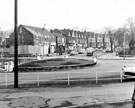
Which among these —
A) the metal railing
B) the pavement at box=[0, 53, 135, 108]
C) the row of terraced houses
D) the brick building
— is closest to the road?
the metal railing

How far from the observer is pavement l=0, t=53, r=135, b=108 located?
973cm

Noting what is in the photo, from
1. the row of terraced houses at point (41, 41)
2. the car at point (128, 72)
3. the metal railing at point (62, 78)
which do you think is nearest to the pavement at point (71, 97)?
the metal railing at point (62, 78)

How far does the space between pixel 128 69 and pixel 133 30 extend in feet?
224

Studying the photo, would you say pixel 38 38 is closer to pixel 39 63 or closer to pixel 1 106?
pixel 39 63

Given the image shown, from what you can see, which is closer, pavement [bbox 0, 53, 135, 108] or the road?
pavement [bbox 0, 53, 135, 108]

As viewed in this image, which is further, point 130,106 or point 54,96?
point 54,96

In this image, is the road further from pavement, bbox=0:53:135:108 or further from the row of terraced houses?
the row of terraced houses

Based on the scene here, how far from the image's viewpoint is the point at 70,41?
10869 cm

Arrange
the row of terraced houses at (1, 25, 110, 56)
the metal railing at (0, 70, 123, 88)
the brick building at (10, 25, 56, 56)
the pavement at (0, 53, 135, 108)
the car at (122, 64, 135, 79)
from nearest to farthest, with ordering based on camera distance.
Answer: the pavement at (0, 53, 135, 108) → the metal railing at (0, 70, 123, 88) → the car at (122, 64, 135, 79) → the row of terraced houses at (1, 25, 110, 56) → the brick building at (10, 25, 56, 56)

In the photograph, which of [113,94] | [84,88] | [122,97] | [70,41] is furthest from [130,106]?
[70,41]

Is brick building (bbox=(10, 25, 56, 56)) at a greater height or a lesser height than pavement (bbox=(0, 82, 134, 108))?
greater

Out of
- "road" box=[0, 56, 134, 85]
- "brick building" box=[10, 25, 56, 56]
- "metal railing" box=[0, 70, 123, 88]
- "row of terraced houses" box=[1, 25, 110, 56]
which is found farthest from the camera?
"brick building" box=[10, 25, 56, 56]

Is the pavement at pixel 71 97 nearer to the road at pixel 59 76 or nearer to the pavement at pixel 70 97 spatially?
the pavement at pixel 70 97

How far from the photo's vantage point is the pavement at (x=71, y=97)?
9.73 m
